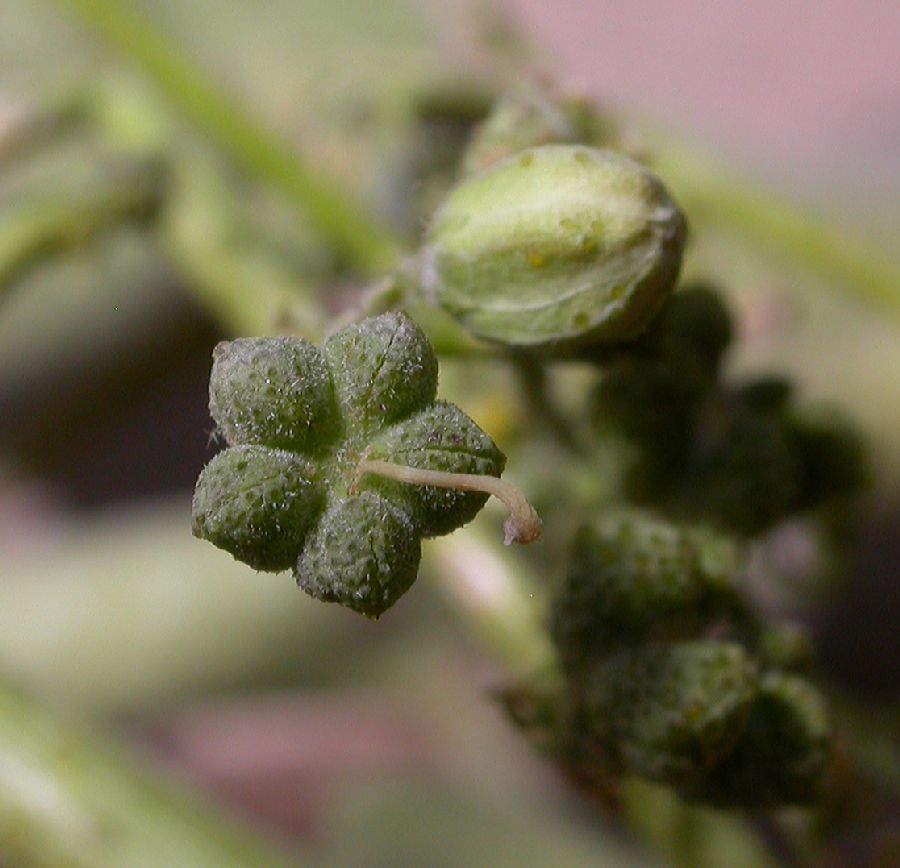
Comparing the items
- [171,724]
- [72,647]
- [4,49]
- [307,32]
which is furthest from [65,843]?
[307,32]

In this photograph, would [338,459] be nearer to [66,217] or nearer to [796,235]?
[66,217]

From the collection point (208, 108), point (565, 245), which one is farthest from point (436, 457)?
point (208, 108)

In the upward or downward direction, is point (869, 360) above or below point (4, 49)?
below

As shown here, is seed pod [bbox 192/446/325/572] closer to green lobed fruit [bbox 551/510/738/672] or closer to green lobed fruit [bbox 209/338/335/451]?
green lobed fruit [bbox 209/338/335/451]

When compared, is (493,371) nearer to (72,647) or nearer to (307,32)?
(72,647)

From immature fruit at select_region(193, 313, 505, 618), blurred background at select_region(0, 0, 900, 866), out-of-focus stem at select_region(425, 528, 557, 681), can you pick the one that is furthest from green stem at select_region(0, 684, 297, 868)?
immature fruit at select_region(193, 313, 505, 618)

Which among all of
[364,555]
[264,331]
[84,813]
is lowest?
[84,813]
